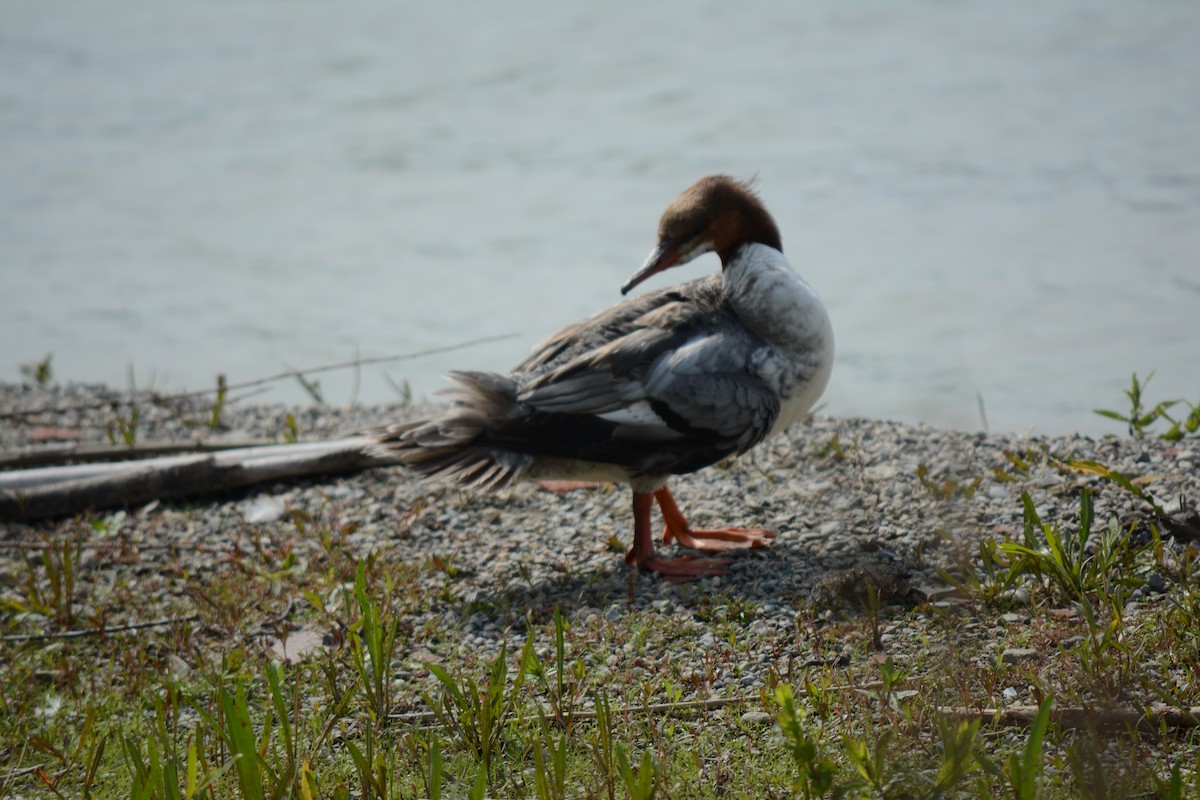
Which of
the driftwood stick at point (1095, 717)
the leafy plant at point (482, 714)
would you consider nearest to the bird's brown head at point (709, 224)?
the leafy plant at point (482, 714)

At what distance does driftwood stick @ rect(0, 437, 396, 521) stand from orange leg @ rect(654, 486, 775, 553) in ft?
4.53

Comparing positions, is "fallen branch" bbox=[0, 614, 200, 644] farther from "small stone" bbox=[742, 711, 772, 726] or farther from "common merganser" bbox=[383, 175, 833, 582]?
"small stone" bbox=[742, 711, 772, 726]

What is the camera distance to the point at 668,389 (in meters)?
3.98

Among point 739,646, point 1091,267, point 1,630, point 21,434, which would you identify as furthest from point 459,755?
point 1091,267

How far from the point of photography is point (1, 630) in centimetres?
429

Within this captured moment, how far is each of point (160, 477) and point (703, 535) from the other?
2.39 metres

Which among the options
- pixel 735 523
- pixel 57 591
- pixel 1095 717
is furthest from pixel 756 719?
pixel 57 591

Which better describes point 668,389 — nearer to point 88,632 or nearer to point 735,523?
point 735,523

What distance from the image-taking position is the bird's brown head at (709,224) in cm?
426

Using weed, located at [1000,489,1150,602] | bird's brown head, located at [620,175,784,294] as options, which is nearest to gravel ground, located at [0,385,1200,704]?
weed, located at [1000,489,1150,602]

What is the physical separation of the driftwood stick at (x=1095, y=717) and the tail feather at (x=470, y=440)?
67.7 inches

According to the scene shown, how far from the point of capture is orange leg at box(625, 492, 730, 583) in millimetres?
3949

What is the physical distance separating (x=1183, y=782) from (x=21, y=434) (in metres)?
5.66

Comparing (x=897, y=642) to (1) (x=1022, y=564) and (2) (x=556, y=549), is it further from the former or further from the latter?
(2) (x=556, y=549)
